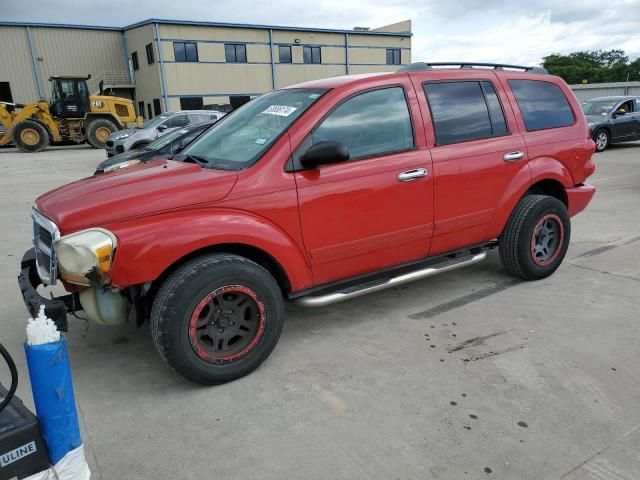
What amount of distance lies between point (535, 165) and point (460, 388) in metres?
2.26

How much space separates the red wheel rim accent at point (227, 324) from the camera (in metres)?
2.99

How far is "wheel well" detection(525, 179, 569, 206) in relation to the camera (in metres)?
4.57

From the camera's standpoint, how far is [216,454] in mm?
2510

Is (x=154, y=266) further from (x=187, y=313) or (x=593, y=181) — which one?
(x=593, y=181)

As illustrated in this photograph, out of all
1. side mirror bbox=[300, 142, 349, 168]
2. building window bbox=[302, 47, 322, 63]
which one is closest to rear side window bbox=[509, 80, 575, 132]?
side mirror bbox=[300, 142, 349, 168]

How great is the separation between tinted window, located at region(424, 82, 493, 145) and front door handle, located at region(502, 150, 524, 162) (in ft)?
0.73

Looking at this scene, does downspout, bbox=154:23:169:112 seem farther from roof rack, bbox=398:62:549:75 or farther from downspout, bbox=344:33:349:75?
roof rack, bbox=398:62:549:75

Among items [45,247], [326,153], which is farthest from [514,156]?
[45,247]

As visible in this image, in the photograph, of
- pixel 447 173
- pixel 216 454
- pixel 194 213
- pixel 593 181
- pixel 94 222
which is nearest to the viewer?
pixel 216 454

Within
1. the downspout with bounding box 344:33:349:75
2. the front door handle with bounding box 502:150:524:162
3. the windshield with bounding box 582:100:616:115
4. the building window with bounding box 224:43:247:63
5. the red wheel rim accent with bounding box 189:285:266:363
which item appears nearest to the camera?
the red wheel rim accent with bounding box 189:285:266:363

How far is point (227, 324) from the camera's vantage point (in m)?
3.10

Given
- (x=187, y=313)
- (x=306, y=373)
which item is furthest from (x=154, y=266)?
(x=306, y=373)

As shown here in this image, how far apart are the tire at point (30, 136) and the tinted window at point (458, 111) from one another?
22.3 m

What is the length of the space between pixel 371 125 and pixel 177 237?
1604mm
